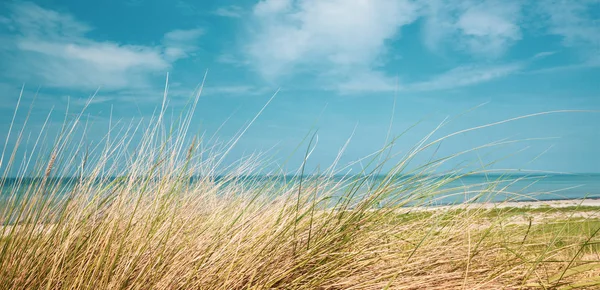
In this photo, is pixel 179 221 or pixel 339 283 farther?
pixel 179 221

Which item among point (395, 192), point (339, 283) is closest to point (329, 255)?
point (339, 283)

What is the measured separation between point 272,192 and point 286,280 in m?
1.01

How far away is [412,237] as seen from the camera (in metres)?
2.56

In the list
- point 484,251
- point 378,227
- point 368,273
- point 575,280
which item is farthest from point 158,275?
point 575,280

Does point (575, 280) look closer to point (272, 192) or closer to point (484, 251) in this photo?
point (484, 251)

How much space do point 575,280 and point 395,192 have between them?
0.91 metres

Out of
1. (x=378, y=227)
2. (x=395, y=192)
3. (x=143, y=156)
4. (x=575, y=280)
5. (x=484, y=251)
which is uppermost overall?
(x=143, y=156)

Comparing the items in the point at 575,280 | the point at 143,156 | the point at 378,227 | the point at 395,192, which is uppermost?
the point at 143,156

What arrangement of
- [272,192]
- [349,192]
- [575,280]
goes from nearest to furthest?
[575,280]
[349,192]
[272,192]

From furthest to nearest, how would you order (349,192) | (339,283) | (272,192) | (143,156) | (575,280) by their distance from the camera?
1. (272,192)
2. (143,156)
3. (349,192)
4. (575,280)
5. (339,283)

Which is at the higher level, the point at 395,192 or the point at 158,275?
the point at 395,192

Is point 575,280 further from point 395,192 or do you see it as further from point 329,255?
point 329,255

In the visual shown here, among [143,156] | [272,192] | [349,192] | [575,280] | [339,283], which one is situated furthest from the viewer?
[272,192]

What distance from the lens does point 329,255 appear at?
78.7 inches
